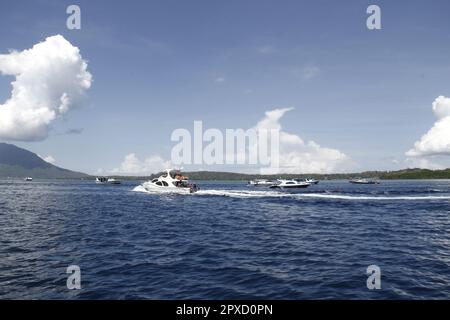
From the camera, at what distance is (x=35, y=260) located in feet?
68.8

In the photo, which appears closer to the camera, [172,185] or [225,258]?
[225,258]

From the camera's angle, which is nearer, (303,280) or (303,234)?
(303,280)

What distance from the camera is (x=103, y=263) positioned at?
20203 millimetres

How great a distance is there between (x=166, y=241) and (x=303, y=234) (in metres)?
11.2

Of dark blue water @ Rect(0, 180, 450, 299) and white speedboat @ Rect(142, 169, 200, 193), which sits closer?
dark blue water @ Rect(0, 180, 450, 299)

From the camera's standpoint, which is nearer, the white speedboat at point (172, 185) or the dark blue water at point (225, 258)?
the dark blue water at point (225, 258)

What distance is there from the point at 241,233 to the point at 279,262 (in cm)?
1047
